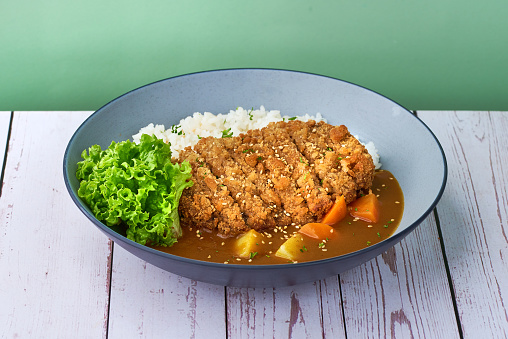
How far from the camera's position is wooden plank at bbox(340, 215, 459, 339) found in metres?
2.74

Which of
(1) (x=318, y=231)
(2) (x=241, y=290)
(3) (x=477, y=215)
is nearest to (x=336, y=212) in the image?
(1) (x=318, y=231)

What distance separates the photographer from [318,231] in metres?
2.90

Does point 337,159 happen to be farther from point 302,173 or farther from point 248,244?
point 248,244

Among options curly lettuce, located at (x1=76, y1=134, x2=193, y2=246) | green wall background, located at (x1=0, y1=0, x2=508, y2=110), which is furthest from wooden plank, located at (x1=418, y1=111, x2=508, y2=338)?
curly lettuce, located at (x1=76, y1=134, x2=193, y2=246)

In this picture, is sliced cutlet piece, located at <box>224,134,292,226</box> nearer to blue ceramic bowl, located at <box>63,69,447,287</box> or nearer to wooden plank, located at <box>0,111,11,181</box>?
blue ceramic bowl, located at <box>63,69,447,287</box>

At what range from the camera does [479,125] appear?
4.09 metres

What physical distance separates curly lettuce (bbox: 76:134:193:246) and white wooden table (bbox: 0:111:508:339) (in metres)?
0.29

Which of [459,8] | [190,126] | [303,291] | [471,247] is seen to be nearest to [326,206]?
[303,291]

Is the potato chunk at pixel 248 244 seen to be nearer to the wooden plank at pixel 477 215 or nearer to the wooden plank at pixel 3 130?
the wooden plank at pixel 477 215

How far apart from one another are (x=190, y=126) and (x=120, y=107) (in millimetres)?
413

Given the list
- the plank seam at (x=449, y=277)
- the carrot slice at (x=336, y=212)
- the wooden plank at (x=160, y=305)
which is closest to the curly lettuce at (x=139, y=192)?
the wooden plank at (x=160, y=305)

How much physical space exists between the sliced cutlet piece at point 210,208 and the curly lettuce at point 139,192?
0.27 ft

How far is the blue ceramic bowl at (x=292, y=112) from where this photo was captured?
10.3 ft

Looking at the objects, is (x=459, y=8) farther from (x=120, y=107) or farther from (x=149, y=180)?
(x=149, y=180)
